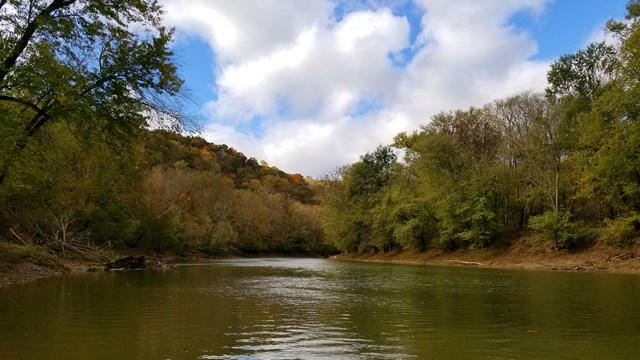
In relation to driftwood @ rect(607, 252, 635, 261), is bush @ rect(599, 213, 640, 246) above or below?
above

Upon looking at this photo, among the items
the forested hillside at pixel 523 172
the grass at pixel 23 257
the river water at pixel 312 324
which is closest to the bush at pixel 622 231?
the forested hillside at pixel 523 172

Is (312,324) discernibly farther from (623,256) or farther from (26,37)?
(623,256)

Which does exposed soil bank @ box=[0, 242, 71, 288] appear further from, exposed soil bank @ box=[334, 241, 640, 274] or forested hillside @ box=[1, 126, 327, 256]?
exposed soil bank @ box=[334, 241, 640, 274]

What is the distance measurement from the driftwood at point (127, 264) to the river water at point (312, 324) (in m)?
13.5

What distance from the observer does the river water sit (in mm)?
9562

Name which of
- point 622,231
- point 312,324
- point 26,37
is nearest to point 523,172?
point 622,231

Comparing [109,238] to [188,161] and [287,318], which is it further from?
[188,161]

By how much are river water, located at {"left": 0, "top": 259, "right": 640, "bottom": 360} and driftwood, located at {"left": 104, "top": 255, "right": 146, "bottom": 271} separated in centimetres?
1353

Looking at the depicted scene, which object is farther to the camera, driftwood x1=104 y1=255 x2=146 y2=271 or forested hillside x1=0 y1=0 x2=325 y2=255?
driftwood x1=104 y1=255 x2=146 y2=271

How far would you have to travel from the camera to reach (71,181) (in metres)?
39.3

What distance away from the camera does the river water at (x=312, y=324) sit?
956 cm

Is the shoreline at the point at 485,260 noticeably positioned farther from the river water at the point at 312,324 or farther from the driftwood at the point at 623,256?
the river water at the point at 312,324

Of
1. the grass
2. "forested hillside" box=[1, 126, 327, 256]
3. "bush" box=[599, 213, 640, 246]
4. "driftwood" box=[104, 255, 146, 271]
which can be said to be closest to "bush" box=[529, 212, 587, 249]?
"bush" box=[599, 213, 640, 246]

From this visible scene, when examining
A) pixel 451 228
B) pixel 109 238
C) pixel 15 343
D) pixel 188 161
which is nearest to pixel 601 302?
pixel 15 343
